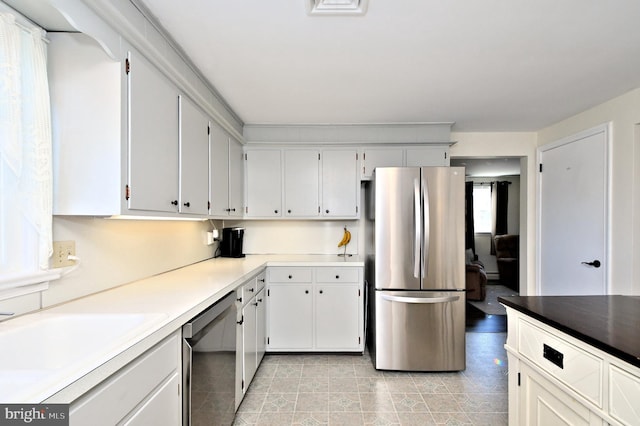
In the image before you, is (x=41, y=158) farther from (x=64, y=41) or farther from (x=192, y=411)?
(x=192, y=411)

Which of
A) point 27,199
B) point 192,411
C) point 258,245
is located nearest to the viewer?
point 27,199

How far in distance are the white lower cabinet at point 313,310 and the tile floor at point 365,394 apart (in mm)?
158

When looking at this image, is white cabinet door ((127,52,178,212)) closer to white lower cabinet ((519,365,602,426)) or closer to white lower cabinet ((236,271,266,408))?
white lower cabinet ((236,271,266,408))

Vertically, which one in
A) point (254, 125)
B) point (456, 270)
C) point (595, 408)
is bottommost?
point (595, 408)

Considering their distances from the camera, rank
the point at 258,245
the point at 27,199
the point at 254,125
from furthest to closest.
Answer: the point at 258,245 → the point at 254,125 → the point at 27,199

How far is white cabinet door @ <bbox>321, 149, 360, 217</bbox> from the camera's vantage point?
3.15 meters

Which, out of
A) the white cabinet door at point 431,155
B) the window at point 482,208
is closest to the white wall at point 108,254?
the white cabinet door at point 431,155

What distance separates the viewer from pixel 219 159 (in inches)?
97.0

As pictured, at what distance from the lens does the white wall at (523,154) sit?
338cm

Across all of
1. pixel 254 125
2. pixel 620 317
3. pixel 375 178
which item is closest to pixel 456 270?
pixel 375 178

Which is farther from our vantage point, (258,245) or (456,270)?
(258,245)

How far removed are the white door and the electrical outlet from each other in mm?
3809

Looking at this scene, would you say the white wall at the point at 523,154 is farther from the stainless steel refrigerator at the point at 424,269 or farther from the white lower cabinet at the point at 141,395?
the white lower cabinet at the point at 141,395

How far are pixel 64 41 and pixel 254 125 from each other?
1.93m
